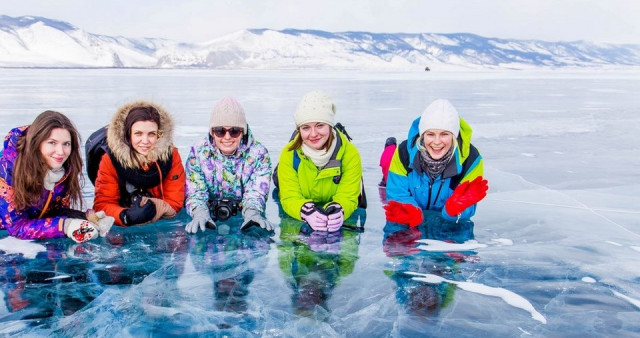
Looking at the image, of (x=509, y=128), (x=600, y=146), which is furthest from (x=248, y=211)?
(x=509, y=128)

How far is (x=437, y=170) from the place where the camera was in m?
4.07

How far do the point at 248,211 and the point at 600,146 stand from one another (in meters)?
5.84

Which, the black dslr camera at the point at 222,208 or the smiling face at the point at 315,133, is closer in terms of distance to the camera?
the smiling face at the point at 315,133

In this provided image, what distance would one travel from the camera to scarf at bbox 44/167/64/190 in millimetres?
3516

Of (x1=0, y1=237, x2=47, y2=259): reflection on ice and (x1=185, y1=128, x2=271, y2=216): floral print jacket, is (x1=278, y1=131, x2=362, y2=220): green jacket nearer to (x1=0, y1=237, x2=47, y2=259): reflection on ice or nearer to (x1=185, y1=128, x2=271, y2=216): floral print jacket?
(x1=185, y1=128, x2=271, y2=216): floral print jacket

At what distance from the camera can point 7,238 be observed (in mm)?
3689

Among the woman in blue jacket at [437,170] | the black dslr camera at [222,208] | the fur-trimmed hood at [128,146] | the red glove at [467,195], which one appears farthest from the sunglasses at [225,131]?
the red glove at [467,195]

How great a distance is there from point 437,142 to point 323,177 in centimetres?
92

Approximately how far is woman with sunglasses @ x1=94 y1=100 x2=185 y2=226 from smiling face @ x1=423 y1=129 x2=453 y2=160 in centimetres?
189

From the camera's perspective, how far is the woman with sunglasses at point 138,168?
3.81 metres

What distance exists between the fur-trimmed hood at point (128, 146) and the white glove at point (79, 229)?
49 cm

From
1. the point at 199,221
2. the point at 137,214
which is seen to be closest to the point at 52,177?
the point at 137,214

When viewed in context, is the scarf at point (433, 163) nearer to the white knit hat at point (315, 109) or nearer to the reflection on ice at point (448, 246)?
the reflection on ice at point (448, 246)

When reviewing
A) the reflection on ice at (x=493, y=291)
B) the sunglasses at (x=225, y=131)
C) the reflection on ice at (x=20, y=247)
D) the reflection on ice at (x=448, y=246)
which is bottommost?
the reflection on ice at (x=493, y=291)
